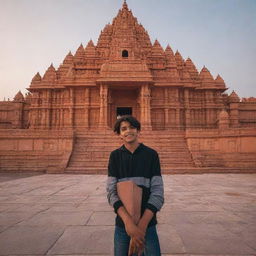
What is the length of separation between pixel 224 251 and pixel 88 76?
23.7 metres

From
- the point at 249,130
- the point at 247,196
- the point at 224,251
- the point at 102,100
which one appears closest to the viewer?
the point at 224,251

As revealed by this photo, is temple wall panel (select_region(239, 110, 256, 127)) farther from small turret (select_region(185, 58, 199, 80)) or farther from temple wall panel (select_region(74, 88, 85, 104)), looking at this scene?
temple wall panel (select_region(74, 88, 85, 104))

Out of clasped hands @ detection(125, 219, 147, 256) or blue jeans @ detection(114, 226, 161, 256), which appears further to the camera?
blue jeans @ detection(114, 226, 161, 256)

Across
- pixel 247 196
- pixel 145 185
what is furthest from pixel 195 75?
pixel 145 185

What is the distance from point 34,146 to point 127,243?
1550 cm

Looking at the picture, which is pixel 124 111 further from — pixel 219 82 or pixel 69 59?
pixel 219 82

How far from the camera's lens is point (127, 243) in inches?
A: 73.5

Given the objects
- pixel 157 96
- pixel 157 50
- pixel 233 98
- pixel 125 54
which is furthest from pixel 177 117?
pixel 157 50

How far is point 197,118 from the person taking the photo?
26.2 meters

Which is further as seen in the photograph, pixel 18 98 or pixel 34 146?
pixel 18 98

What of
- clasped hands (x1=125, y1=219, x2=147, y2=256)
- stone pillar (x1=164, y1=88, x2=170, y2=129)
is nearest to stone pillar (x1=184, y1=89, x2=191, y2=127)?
stone pillar (x1=164, y1=88, x2=170, y2=129)

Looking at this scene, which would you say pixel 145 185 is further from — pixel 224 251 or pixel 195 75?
pixel 195 75

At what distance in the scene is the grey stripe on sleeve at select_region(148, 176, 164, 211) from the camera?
6.11 feet

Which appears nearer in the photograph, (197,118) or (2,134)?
(2,134)
